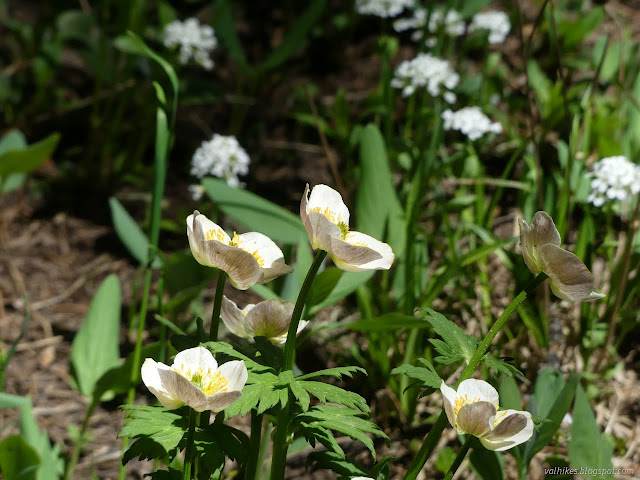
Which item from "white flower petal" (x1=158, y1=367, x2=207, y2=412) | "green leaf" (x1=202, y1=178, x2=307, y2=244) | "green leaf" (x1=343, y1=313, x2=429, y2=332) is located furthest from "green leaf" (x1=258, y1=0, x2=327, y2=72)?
"white flower petal" (x1=158, y1=367, x2=207, y2=412)

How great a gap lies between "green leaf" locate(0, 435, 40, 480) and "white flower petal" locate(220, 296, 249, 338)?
31 cm

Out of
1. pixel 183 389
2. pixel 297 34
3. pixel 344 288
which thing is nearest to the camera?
pixel 183 389

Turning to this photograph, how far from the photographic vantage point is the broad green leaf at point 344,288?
125 cm

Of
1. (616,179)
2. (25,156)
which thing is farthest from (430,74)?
(25,156)

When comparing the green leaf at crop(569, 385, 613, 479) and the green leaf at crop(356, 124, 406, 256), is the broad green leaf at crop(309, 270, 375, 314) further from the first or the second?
the green leaf at crop(569, 385, 613, 479)

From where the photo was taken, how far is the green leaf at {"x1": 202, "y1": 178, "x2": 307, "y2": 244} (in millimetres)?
1432

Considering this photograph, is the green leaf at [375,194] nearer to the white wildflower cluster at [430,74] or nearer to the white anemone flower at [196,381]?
the white wildflower cluster at [430,74]

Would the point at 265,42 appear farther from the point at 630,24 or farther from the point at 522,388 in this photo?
the point at 522,388

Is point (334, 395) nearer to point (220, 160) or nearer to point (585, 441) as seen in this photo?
point (585, 441)

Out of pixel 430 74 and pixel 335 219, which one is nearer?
pixel 335 219

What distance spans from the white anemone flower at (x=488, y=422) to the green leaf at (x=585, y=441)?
344 mm

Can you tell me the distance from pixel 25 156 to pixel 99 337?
0.41m

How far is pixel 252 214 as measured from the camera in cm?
146

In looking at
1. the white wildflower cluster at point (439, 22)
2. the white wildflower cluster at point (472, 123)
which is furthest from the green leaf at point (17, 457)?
the white wildflower cluster at point (439, 22)
